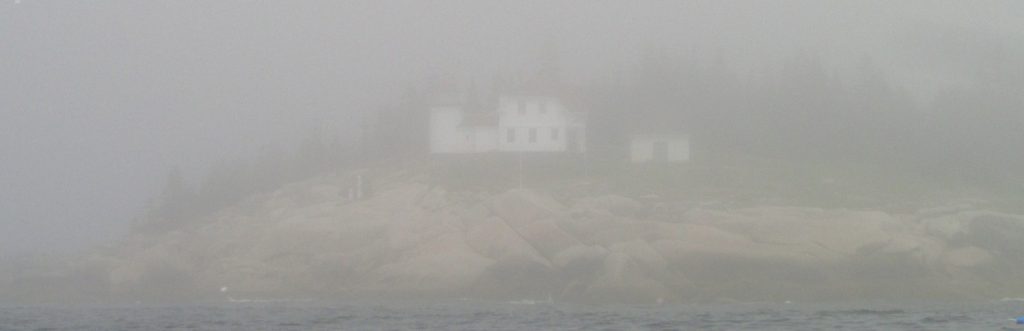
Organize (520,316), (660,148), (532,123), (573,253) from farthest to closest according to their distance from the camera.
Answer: (532,123)
(660,148)
(573,253)
(520,316)

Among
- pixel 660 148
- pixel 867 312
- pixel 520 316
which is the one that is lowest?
pixel 520 316

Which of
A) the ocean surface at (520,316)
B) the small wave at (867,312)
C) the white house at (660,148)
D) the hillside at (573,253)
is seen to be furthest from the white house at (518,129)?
the small wave at (867,312)

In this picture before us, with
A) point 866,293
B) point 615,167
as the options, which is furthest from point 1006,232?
point 615,167

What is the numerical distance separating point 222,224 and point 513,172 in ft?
56.9

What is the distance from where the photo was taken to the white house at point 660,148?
77438mm

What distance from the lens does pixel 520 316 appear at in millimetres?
46156

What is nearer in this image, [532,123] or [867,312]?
[867,312]

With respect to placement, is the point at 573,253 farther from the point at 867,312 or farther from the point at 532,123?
the point at 532,123

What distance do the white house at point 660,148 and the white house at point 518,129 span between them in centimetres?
448

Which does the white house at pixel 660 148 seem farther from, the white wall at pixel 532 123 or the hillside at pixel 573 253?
the hillside at pixel 573 253

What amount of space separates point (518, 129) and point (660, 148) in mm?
9184

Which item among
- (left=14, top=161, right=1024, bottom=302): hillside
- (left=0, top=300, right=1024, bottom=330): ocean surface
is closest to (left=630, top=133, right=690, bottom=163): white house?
(left=14, top=161, right=1024, bottom=302): hillside

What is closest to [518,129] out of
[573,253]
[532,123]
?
[532,123]

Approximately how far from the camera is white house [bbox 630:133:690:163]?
77.4 meters
